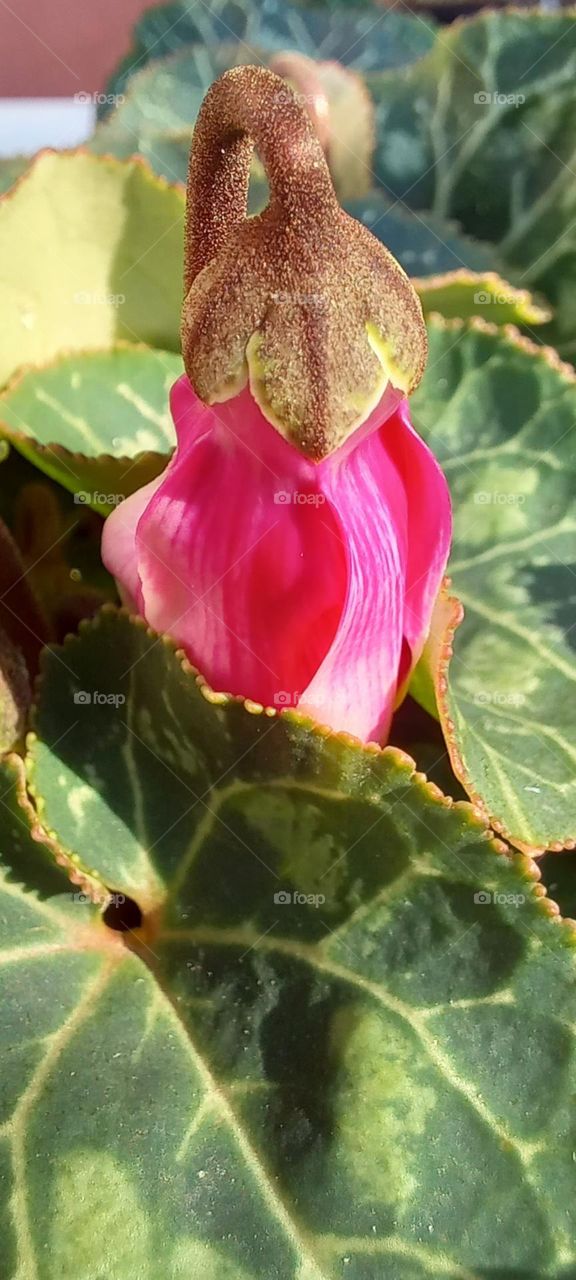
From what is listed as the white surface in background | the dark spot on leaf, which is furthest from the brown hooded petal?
the white surface in background

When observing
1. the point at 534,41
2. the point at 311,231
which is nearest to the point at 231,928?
the point at 311,231

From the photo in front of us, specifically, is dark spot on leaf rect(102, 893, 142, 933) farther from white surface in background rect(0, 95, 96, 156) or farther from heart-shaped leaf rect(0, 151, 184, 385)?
white surface in background rect(0, 95, 96, 156)

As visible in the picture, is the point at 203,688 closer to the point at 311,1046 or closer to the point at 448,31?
the point at 311,1046

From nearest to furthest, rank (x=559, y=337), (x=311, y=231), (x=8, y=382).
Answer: (x=311, y=231), (x=8, y=382), (x=559, y=337)

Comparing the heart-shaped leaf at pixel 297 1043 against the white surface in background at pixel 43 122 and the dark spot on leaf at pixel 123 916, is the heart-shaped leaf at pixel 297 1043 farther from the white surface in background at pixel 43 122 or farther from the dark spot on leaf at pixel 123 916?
the white surface in background at pixel 43 122

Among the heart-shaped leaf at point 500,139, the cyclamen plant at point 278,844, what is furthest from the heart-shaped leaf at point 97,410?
the heart-shaped leaf at point 500,139

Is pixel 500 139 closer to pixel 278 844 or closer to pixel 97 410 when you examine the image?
pixel 97 410

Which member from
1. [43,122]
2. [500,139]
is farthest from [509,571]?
[43,122]
